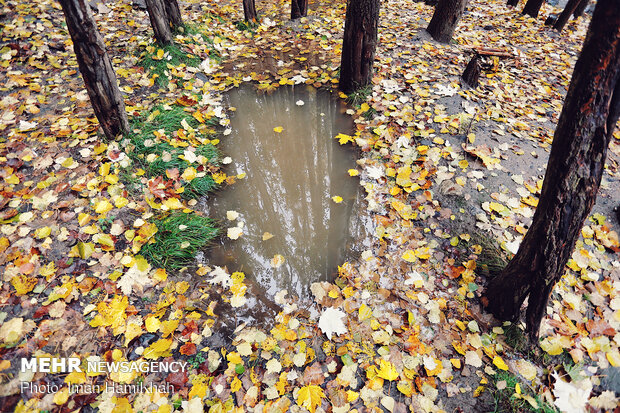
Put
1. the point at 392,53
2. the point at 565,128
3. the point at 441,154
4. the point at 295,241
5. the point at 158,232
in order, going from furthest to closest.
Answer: the point at 392,53
the point at 441,154
the point at 295,241
the point at 158,232
the point at 565,128

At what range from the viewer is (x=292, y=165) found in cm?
344

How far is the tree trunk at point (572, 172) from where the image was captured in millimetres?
1414

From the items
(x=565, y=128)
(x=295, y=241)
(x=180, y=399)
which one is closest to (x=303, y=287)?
(x=295, y=241)

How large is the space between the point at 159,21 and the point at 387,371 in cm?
507

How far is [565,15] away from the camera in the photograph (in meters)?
6.44

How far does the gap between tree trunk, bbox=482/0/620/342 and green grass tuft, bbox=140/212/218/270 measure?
2.46 m

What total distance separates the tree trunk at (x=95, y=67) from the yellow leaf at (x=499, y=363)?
3945 mm

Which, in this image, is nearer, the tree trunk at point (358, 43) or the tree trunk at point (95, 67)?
the tree trunk at point (95, 67)

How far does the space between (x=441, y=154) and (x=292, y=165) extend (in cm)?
166

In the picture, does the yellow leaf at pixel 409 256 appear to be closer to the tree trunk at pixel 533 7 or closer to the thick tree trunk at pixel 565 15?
the thick tree trunk at pixel 565 15

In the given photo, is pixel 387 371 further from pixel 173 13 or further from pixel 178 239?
pixel 173 13

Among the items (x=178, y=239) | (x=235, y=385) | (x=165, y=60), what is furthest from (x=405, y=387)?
(x=165, y=60)

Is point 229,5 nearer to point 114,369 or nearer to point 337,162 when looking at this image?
point 337,162

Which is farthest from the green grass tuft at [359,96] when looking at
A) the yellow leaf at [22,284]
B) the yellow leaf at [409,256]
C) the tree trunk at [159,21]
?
the yellow leaf at [22,284]
